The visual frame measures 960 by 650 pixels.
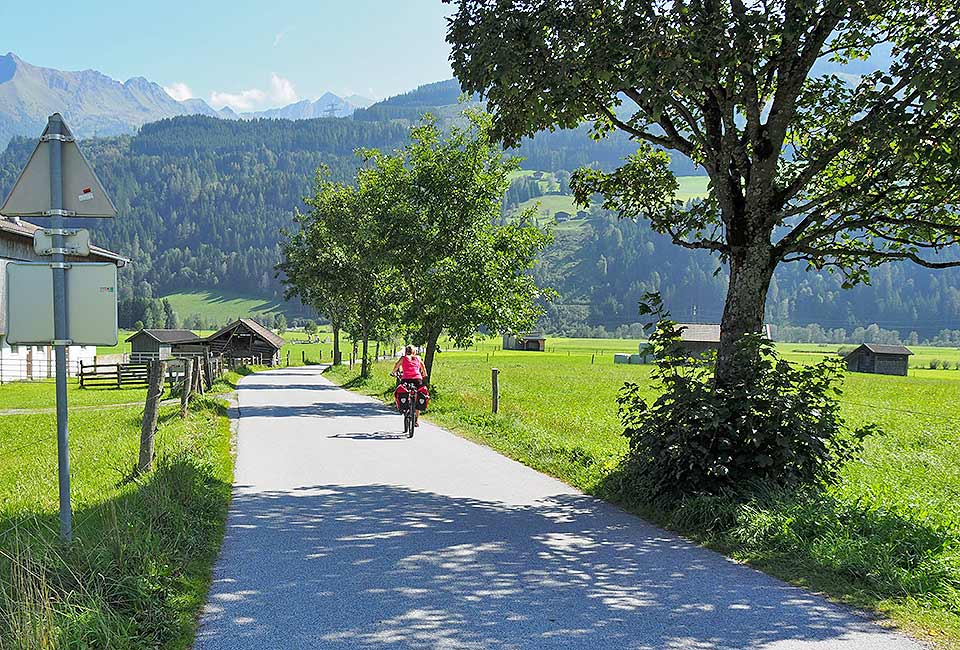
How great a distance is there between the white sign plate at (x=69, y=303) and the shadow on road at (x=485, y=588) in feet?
6.84

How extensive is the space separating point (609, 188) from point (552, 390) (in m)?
26.1

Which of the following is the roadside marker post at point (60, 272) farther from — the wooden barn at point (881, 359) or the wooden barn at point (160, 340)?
the wooden barn at point (881, 359)

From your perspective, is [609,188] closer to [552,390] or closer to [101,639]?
[101,639]

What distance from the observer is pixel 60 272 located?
576cm

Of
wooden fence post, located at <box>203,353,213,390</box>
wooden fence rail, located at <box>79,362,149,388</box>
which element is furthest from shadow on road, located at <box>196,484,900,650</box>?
wooden fence rail, located at <box>79,362,149,388</box>

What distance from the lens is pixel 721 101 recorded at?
9195 mm

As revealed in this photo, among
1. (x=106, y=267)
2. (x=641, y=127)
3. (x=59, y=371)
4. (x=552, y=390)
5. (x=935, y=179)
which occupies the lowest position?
(x=552, y=390)

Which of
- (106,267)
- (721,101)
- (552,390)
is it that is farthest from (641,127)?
(552,390)

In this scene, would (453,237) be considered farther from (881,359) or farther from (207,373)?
(881,359)

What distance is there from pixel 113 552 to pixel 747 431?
19.7 ft

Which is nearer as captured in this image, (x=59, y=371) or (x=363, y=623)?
(x=363, y=623)

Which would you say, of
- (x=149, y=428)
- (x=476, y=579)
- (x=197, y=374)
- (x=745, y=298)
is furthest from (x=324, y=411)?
(x=476, y=579)

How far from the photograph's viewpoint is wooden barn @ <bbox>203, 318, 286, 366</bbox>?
300ft

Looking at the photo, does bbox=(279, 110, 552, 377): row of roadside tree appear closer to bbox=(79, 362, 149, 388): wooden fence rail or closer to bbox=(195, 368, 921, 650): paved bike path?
bbox=(195, 368, 921, 650): paved bike path
